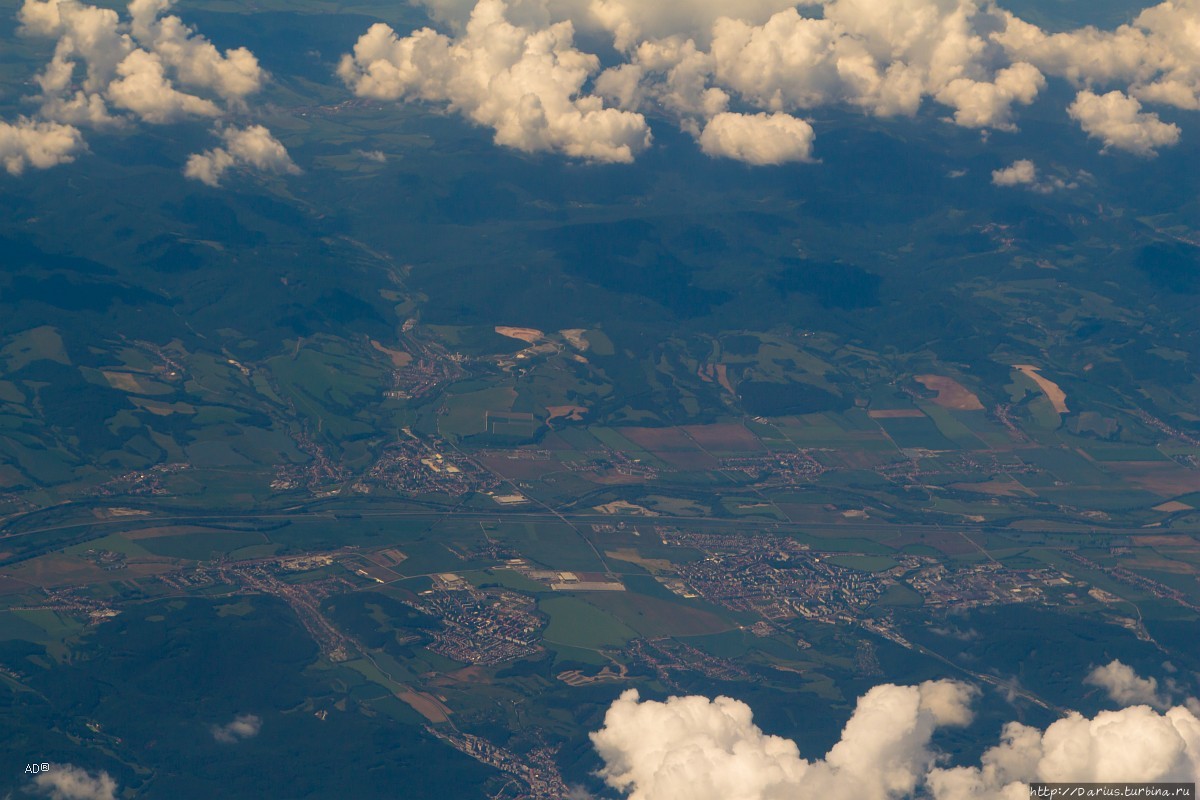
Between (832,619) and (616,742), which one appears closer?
(616,742)

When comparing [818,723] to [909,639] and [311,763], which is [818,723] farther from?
[311,763]

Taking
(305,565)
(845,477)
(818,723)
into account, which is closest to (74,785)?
(305,565)

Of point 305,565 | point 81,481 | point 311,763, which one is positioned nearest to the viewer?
point 311,763

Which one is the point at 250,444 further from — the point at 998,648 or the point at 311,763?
the point at 998,648

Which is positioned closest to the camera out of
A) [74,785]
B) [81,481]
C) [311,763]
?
[74,785]

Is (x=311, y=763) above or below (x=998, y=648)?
below

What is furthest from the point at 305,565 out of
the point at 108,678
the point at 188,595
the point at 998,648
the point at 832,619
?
the point at 998,648

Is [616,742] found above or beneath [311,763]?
above

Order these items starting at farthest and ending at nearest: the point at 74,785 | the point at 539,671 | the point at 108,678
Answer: the point at 539,671
the point at 108,678
the point at 74,785

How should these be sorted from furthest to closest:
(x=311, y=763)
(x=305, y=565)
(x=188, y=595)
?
(x=305, y=565)
(x=188, y=595)
(x=311, y=763)
